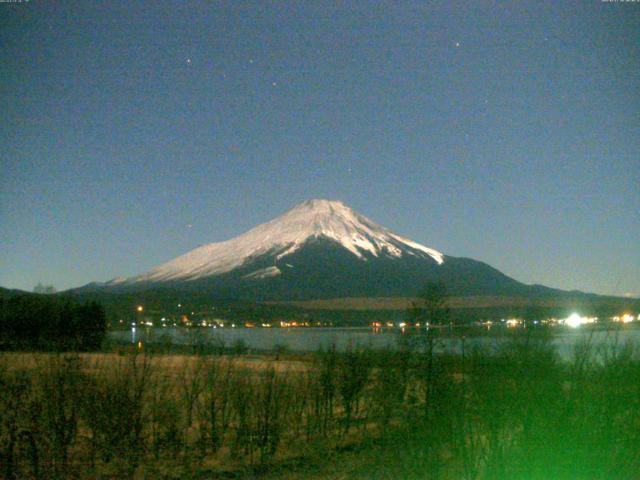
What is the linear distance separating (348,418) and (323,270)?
157980mm

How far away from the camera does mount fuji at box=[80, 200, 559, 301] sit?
153 metres

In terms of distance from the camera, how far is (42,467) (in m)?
7.94

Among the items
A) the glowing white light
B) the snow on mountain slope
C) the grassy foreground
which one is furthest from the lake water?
the snow on mountain slope

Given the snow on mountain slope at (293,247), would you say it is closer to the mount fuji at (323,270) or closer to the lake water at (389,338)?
the mount fuji at (323,270)

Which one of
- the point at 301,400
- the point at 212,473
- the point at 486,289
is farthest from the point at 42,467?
the point at 486,289

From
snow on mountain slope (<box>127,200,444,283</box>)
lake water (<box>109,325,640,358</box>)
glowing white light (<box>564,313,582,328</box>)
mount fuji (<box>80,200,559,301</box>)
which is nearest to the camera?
lake water (<box>109,325,640,358</box>)

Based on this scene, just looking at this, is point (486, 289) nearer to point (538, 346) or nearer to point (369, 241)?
point (369, 241)

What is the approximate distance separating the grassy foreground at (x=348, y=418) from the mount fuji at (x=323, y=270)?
129m

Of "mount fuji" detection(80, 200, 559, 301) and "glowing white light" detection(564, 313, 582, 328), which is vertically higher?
"mount fuji" detection(80, 200, 559, 301)

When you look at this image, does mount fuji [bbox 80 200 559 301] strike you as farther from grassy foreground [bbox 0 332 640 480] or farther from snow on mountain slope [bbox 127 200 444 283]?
grassy foreground [bbox 0 332 640 480]

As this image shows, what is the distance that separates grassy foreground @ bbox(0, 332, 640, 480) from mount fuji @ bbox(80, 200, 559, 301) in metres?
129

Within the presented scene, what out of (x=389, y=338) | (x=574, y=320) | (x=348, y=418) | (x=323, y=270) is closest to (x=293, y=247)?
(x=323, y=270)

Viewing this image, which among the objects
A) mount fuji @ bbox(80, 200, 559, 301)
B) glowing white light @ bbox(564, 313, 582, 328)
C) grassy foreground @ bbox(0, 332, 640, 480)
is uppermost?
mount fuji @ bbox(80, 200, 559, 301)

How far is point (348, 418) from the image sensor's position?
1134cm
